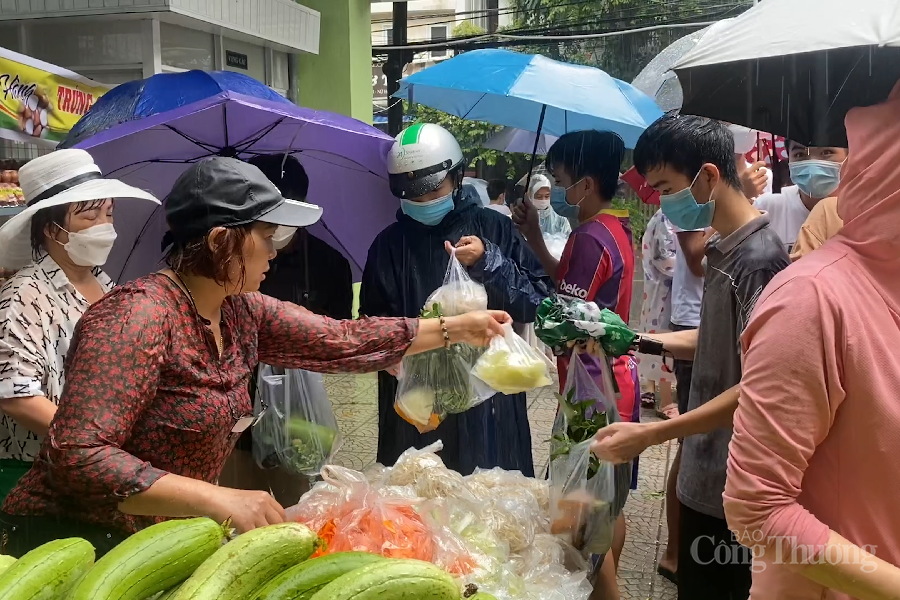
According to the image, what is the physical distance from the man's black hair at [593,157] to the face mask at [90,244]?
2217 mm

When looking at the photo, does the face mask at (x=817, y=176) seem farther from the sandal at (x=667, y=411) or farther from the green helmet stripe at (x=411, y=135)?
the sandal at (x=667, y=411)

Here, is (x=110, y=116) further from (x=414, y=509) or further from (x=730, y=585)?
(x=730, y=585)

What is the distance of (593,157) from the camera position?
374 cm

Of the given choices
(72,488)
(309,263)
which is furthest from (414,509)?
(309,263)

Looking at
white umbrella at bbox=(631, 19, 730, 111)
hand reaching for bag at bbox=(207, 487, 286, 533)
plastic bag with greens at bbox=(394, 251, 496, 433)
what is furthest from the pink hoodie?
white umbrella at bbox=(631, 19, 730, 111)

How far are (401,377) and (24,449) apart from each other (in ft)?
4.50

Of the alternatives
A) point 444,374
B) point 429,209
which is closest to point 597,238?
point 429,209

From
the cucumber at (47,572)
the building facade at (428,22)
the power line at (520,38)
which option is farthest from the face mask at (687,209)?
the building facade at (428,22)

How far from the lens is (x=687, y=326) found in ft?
17.3

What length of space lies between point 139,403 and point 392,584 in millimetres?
858

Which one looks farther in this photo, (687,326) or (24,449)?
(687,326)

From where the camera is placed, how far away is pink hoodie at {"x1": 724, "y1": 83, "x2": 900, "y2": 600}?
1.34 meters

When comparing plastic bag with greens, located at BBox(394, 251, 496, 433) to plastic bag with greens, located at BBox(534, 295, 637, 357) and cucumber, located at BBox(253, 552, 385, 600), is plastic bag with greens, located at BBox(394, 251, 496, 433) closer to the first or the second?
plastic bag with greens, located at BBox(534, 295, 637, 357)

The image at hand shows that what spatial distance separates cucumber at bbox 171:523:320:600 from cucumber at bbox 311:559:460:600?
0.13 meters
